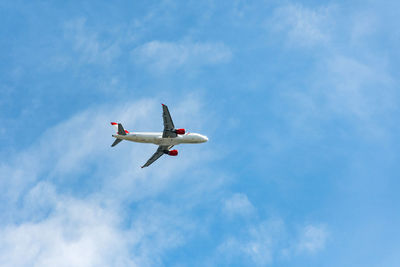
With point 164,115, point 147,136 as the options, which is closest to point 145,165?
point 147,136

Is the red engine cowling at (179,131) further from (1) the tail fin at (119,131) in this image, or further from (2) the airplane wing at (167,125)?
(1) the tail fin at (119,131)

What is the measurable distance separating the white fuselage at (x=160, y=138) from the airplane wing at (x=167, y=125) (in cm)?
211

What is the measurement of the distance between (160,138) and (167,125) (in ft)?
16.3

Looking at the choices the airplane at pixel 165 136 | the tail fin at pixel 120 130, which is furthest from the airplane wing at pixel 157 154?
the tail fin at pixel 120 130

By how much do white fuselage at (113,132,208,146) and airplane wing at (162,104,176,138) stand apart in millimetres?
2110

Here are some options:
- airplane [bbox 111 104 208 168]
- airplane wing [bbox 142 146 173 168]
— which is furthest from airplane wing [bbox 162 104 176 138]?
airplane wing [bbox 142 146 173 168]

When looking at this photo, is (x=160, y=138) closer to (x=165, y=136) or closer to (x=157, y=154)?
(x=165, y=136)

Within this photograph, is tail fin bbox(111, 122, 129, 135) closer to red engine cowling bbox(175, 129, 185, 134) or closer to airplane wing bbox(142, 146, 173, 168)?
red engine cowling bbox(175, 129, 185, 134)

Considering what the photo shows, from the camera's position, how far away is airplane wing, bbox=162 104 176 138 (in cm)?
11071

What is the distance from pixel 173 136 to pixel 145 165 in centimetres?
1640

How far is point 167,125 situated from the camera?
4483 inches

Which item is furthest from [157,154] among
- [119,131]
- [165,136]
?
[119,131]

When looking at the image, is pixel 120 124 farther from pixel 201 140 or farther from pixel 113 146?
pixel 201 140

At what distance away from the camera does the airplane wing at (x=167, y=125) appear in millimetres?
110713
